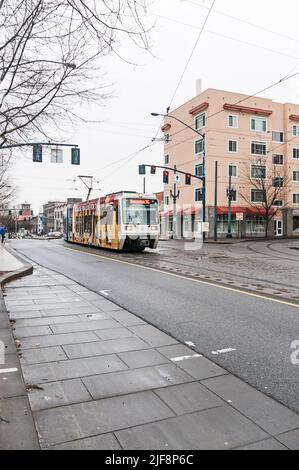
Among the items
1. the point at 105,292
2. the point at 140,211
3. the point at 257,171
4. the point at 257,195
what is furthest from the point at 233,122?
the point at 105,292

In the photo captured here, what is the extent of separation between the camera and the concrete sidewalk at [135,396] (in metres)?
2.95

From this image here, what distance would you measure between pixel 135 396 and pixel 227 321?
10.2ft

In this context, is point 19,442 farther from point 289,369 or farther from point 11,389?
point 289,369

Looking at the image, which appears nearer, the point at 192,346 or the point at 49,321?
the point at 192,346

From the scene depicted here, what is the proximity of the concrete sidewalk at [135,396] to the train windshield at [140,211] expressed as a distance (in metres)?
15.2

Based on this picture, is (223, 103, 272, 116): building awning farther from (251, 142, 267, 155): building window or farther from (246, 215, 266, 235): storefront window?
(246, 215, 266, 235): storefront window

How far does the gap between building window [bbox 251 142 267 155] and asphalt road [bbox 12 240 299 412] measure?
4177cm

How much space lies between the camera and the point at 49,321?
6.40m

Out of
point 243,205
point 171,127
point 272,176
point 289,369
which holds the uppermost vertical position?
point 171,127

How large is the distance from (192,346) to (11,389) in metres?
2.34

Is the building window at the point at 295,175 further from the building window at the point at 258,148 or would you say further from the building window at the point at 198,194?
the building window at the point at 198,194

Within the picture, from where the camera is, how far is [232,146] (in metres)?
48.2

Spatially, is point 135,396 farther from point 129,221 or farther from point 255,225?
point 255,225
